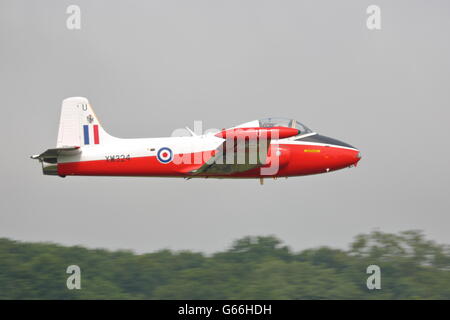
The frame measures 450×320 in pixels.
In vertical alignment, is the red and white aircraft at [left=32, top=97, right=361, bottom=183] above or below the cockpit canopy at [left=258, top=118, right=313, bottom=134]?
below

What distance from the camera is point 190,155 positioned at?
20.7 m

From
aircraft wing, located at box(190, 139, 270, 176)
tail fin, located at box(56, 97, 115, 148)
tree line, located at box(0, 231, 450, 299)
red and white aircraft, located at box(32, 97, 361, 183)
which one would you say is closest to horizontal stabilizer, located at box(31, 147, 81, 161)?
red and white aircraft, located at box(32, 97, 361, 183)

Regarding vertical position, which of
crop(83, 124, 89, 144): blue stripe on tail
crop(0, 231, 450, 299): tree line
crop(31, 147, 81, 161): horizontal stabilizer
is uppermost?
crop(83, 124, 89, 144): blue stripe on tail

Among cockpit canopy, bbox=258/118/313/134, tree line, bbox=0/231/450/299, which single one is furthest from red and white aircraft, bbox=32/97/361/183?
tree line, bbox=0/231/450/299

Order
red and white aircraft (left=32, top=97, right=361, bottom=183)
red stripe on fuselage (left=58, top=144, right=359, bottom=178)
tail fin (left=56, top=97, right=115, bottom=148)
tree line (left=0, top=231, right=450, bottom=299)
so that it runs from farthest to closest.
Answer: tree line (left=0, top=231, right=450, bottom=299) → tail fin (left=56, top=97, right=115, bottom=148) → red stripe on fuselage (left=58, top=144, right=359, bottom=178) → red and white aircraft (left=32, top=97, right=361, bottom=183)

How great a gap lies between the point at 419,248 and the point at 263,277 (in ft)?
35.2

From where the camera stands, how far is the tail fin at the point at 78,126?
835 inches

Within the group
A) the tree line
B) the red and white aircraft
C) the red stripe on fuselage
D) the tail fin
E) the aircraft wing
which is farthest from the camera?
the tree line

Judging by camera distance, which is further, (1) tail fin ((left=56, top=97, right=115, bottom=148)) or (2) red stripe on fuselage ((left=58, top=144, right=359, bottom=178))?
(1) tail fin ((left=56, top=97, right=115, bottom=148))

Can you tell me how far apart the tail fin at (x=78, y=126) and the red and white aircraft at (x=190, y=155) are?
0.03 metres

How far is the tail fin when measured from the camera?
69.6 feet

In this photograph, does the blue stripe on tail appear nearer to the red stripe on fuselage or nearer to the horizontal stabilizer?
the horizontal stabilizer
